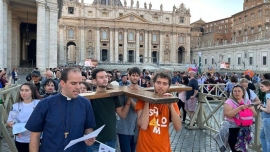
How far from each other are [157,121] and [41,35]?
1558 cm

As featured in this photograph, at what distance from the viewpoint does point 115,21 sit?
218 ft

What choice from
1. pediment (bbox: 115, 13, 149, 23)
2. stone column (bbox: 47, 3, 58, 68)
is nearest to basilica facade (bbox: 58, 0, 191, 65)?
pediment (bbox: 115, 13, 149, 23)

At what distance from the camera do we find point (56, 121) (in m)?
2.56

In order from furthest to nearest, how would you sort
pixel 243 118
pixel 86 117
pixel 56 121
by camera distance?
pixel 243 118 < pixel 86 117 < pixel 56 121

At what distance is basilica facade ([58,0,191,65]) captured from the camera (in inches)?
2507

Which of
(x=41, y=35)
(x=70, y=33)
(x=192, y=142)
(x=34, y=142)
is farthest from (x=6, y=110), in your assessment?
(x=70, y=33)

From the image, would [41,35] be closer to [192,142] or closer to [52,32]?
[52,32]

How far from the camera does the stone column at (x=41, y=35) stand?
16750 mm

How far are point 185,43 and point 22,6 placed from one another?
196 feet

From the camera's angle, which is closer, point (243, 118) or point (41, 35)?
point (243, 118)

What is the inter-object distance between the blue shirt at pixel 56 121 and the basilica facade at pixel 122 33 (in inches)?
2227

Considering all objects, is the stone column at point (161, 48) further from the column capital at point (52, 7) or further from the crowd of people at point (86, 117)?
the crowd of people at point (86, 117)

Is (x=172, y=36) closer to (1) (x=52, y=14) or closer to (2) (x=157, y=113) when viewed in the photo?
(1) (x=52, y=14)

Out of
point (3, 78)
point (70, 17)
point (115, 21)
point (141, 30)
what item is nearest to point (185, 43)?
point (141, 30)
